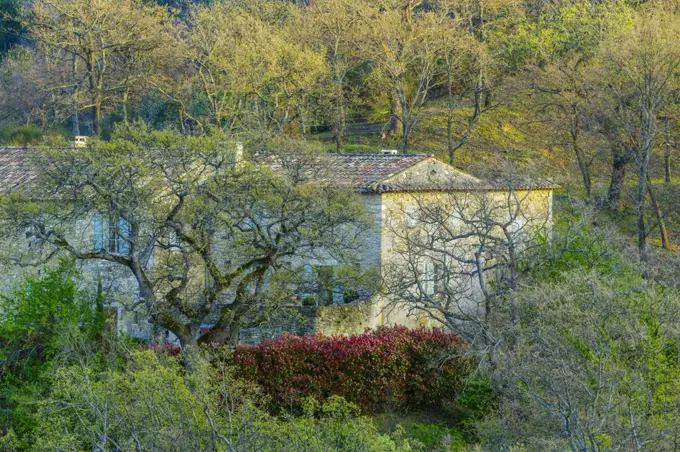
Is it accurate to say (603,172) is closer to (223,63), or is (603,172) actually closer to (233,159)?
(223,63)

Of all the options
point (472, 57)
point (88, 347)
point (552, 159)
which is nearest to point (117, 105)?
point (472, 57)

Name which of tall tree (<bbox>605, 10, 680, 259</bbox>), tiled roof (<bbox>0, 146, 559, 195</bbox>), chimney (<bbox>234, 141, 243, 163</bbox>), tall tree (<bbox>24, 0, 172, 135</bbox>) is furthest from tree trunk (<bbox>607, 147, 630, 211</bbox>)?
tall tree (<bbox>24, 0, 172, 135</bbox>)

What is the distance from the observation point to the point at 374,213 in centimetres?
2419

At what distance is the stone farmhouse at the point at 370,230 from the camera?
869 inches

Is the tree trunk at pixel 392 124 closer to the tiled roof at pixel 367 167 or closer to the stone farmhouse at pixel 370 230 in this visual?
the tiled roof at pixel 367 167

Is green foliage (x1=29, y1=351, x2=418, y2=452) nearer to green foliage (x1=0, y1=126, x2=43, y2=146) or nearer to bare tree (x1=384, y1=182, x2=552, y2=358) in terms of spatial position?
bare tree (x1=384, y1=182, x2=552, y2=358)

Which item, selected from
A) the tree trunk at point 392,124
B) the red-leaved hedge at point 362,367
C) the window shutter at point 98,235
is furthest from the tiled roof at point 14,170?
the tree trunk at point 392,124

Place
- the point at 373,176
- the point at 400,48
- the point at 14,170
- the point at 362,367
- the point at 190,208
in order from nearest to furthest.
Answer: the point at 190,208 < the point at 362,367 < the point at 373,176 < the point at 14,170 < the point at 400,48

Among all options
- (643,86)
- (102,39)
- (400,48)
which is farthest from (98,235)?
(400,48)

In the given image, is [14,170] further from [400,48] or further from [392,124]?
[392,124]

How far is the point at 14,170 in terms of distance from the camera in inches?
1000

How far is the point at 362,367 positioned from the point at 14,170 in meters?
12.3

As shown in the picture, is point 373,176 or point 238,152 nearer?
point 238,152

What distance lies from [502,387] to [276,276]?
596 centimetres
